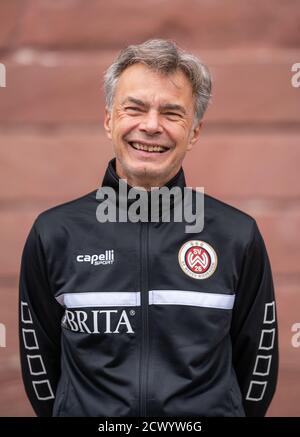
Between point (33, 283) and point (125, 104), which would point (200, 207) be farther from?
point (33, 283)

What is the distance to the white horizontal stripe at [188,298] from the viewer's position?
1.60 m

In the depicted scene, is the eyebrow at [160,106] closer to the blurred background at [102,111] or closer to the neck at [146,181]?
the neck at [146,181]

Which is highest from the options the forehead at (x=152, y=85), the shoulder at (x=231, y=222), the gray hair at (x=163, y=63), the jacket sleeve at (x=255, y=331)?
the gray hair at (x=163, y=63)

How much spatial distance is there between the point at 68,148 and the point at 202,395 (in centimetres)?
116

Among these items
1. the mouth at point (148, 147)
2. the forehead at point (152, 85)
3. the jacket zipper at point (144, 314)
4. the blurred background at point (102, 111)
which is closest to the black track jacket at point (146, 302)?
the jacket zipper at point (144, 314)

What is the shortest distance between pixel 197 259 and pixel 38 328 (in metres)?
0.52

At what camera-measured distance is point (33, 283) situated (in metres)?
1.75

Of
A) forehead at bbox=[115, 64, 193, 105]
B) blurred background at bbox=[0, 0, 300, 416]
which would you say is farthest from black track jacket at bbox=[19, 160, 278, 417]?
blurred background at bbox=[0, 0, 300, 416]

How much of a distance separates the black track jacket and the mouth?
4.1 inches

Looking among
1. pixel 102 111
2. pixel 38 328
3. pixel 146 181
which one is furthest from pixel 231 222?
pixel 102 111

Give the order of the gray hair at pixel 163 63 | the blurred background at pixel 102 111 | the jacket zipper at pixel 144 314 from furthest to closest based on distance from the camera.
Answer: the blurred background at pixel 102 111 → the gray hair at pixel 163 63 → the jacket zipper at pixel 144 314

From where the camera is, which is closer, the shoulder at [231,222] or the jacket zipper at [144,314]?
the jacket zipper at [144,314]
